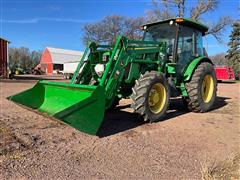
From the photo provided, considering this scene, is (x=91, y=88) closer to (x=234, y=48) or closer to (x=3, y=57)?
(x=3, y=57)

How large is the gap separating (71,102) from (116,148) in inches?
55.1

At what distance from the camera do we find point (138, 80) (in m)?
5.35

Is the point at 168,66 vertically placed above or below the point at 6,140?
above

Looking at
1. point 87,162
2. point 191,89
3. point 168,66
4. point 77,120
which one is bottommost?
point 87,162

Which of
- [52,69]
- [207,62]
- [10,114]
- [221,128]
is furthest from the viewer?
[52,69]

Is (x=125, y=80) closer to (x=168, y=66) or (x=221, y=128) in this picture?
(x=168, y=66)

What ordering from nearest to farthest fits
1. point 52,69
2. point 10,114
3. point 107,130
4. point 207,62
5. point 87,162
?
point 87,162 < point 107,130 < point 10,114 < point 207,62 < point 52,69

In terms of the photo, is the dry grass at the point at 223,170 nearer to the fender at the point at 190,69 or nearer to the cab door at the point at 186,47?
the fender at the point at 190,69

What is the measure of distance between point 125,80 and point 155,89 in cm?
73

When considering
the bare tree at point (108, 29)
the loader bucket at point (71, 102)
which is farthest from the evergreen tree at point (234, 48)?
the loader bucket at point (71, 102)

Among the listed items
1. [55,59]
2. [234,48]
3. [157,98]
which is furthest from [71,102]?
[55,59]

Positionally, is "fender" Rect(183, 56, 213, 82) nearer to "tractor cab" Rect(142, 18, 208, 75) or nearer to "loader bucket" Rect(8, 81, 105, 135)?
"tractor cab" Rect(142, 18, 208, 75)

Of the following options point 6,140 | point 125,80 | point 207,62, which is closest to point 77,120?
point 6,140

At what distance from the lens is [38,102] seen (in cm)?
570
